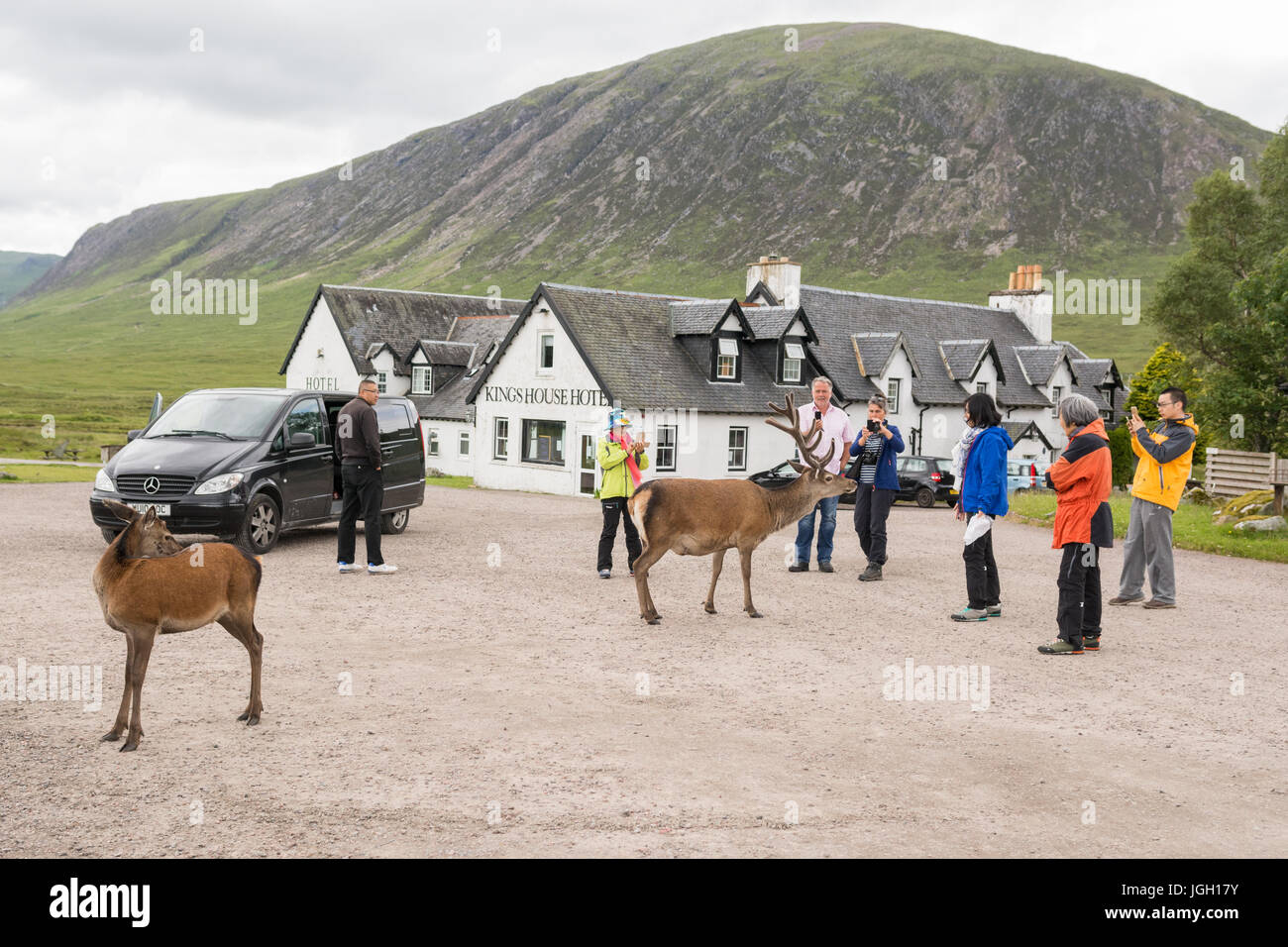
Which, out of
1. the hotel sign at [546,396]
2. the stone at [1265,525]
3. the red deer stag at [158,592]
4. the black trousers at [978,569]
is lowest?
the stone at [1265,525]

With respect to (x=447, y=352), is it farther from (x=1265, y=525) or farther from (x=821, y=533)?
(x=821, y=533)

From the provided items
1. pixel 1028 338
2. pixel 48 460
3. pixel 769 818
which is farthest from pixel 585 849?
pixel 1028 338

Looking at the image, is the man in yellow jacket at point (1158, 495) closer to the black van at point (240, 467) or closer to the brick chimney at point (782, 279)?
the black van at point (240, 467)

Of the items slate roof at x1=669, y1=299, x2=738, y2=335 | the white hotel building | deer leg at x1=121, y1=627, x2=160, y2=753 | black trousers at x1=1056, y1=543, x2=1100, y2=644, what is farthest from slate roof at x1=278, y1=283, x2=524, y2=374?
deer leg at x1=121, y1=627, x2=160, y2=753

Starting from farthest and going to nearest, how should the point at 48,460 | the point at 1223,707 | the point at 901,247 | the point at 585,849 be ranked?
the point at 901,247, the point at 48,460, the point at 1223,707, the point at 585,849

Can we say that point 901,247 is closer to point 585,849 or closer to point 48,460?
point 48,460

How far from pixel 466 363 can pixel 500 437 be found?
41.9 feet

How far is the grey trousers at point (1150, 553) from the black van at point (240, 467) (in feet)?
34.6

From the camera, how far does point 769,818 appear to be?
560cm

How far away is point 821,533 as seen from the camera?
15.6 metres

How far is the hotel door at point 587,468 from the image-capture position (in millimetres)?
36812

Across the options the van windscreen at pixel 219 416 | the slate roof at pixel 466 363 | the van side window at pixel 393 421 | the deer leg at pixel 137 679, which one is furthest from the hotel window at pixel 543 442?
the deer leg at pixel 137 679

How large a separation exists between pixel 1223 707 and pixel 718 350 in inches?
1248

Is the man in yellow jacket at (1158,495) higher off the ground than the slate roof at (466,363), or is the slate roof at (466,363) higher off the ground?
the slate roof at (466,363)
